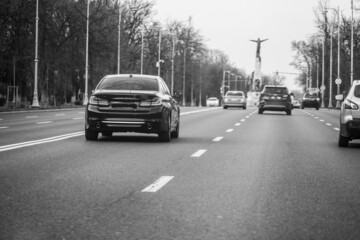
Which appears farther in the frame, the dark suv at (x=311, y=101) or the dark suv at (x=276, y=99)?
the dark suv at (x=311, y=101)

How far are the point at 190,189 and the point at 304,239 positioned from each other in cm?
302

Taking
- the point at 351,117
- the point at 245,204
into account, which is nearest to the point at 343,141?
the point at 351,117

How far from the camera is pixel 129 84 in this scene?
1753 centimetres

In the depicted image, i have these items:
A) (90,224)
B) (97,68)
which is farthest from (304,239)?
(97,68)

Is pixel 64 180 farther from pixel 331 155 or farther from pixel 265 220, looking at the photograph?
pixel 331 155

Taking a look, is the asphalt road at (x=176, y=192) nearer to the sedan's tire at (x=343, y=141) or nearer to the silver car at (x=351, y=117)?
the silver car at (x=351, y=117)

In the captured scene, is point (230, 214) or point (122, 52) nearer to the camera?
point (230, 214)

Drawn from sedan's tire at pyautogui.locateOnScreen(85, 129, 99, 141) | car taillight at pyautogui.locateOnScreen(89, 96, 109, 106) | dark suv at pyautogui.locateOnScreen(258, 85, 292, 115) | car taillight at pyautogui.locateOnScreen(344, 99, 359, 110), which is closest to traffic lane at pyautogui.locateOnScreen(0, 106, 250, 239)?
sedan's tire at pyautogui.locateOnScreen(85, 129, 99, 141)

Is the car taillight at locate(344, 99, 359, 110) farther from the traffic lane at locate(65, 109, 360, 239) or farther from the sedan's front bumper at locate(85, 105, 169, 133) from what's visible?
the sedan's front bumper at locate(85, 105, 169, 133)

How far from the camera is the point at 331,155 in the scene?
13992 mm

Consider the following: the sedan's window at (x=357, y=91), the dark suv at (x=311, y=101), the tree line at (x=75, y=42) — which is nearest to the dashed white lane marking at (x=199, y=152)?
the sedan's window at (x=357, y=91)

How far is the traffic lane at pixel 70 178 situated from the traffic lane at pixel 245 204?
0.25 meters

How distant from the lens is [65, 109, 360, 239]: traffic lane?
618 cm

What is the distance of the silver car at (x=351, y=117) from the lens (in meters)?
15.8
